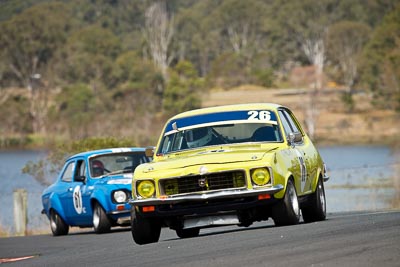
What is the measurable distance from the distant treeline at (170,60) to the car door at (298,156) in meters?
54.3

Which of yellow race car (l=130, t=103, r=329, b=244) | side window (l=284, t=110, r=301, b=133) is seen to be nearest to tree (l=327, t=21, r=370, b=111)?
side window (l=284, t=110, r=301, b=133)

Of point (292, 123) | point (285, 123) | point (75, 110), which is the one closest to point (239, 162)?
point (285, 123)

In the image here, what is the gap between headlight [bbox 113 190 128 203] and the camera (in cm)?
1812

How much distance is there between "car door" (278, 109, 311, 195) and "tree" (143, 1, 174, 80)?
8734 cm

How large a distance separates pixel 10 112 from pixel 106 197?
69.4 metres

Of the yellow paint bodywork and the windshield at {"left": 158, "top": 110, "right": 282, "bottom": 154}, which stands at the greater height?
the windshield at {"left": 158, "top": 110, "right": 282, "bottom": 154}

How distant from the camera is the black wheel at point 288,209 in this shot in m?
11.9

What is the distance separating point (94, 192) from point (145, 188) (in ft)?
21.6

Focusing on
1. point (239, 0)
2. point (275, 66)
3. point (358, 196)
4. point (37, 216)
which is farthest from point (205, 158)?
point (239, 0)

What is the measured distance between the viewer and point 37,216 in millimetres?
26953

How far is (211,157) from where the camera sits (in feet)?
39.6

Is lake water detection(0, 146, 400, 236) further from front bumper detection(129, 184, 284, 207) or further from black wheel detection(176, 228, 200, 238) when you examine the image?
front bumper detection(129, 184, 284, 207)

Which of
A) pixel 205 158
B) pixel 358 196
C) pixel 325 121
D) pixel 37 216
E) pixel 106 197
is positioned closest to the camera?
pixel 205 158

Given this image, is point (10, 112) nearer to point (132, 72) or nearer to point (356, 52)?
point (132, 72)
